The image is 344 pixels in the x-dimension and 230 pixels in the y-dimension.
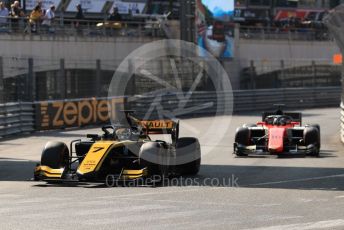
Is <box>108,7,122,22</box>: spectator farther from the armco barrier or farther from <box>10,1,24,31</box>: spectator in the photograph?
<box>10,1,24,31</box>: spectator

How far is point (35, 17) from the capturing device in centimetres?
2895

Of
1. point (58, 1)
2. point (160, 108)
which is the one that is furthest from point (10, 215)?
point (58, 1)

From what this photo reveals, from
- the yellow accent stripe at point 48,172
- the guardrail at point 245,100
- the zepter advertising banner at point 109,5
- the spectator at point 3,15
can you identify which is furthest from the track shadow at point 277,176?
the zepter advertising banner at point 109,5

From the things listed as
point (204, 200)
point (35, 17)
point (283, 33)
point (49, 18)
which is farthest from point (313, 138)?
point (283, 33)

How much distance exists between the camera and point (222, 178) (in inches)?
541

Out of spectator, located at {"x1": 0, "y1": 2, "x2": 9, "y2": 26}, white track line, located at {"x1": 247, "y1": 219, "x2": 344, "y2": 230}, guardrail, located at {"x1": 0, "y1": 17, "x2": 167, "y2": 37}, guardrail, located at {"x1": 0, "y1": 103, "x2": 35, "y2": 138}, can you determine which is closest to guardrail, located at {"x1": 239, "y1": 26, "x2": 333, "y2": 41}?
guardrail, located at {"x1": 0, "y1": 17, "x2": 167, "y2": 37}

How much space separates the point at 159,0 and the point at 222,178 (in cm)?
2664

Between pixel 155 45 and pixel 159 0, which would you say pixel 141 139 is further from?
pixel 159 0

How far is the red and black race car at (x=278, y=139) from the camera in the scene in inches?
695

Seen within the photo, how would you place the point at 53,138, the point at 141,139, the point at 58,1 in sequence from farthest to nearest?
1. the point at 58,1
2. the point at 53,138
3. the point at 141,139

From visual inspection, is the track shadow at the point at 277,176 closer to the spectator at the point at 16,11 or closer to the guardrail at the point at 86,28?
the guardrail at the point at 86,28

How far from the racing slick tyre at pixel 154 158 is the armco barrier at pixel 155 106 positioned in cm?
1020

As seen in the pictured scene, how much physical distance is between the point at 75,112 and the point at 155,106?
479 cm

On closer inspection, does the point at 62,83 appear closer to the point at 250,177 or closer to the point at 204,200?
the point at 250,177
